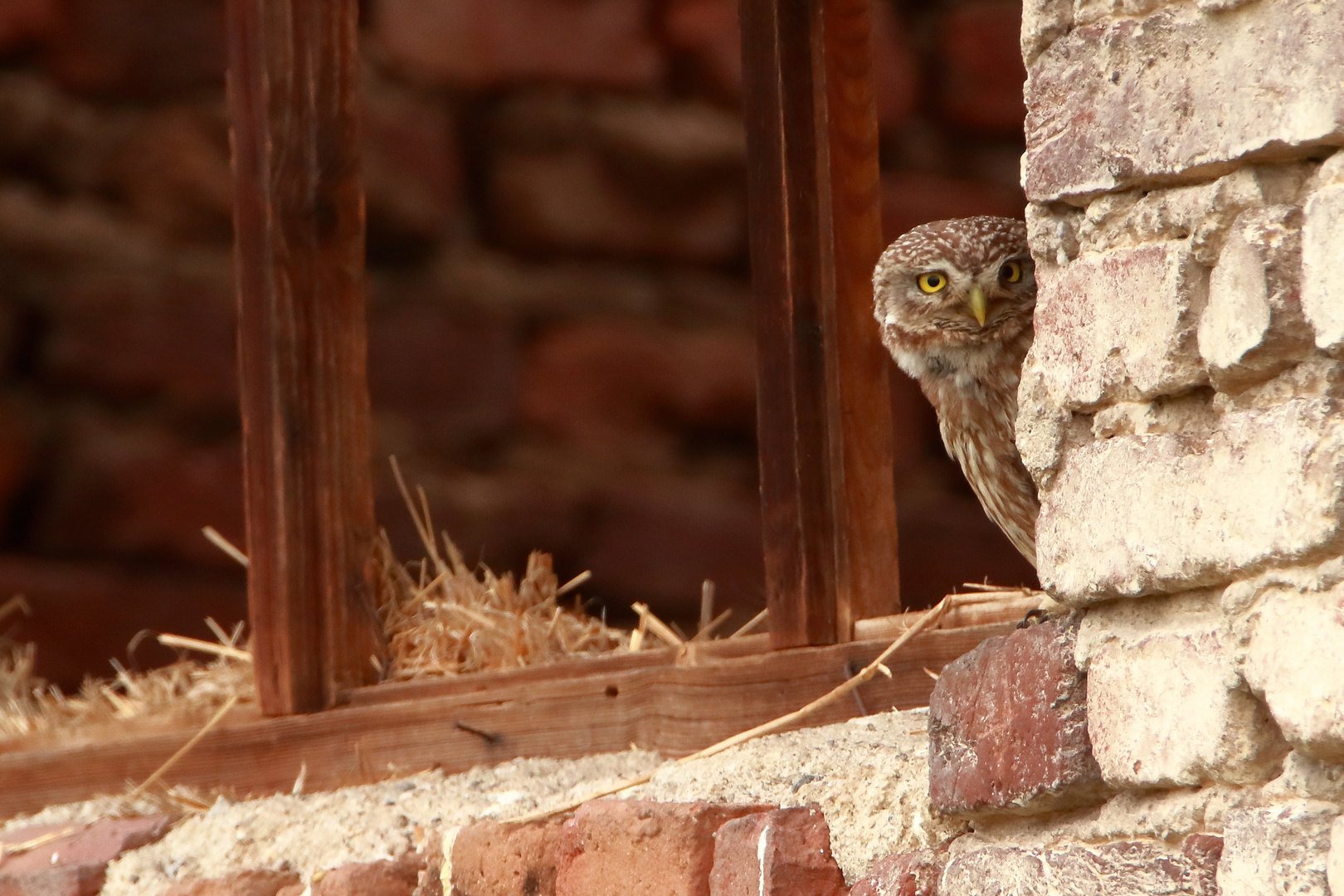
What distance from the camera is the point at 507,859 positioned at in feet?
7.02

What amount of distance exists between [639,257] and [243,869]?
2911 mm

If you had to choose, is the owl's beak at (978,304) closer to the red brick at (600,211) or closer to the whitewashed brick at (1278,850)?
the whitewashed brick at (1278,850)

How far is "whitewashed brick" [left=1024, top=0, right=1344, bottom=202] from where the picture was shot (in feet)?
4.01

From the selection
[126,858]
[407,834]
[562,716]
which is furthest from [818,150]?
[126,858]

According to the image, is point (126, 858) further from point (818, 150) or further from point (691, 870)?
point (818, 150)

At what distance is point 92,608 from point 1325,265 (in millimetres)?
4047

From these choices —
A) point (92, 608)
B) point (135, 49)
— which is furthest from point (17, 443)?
point (135, 49)

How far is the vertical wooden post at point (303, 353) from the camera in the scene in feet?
9.41

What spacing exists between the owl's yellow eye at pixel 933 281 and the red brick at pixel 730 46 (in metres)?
2.43

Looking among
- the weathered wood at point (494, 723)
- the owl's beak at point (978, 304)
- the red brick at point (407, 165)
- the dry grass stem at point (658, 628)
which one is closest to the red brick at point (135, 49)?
the red brick at point (407, 165)

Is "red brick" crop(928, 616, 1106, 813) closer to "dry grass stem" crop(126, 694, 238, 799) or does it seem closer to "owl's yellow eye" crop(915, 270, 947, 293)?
"owl's yellow eye" crop(915, 270, 947, 293)

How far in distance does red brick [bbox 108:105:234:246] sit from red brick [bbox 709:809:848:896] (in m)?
3.45

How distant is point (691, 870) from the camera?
→ 1855mm

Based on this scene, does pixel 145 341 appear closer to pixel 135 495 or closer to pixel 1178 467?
pixel 135 495
